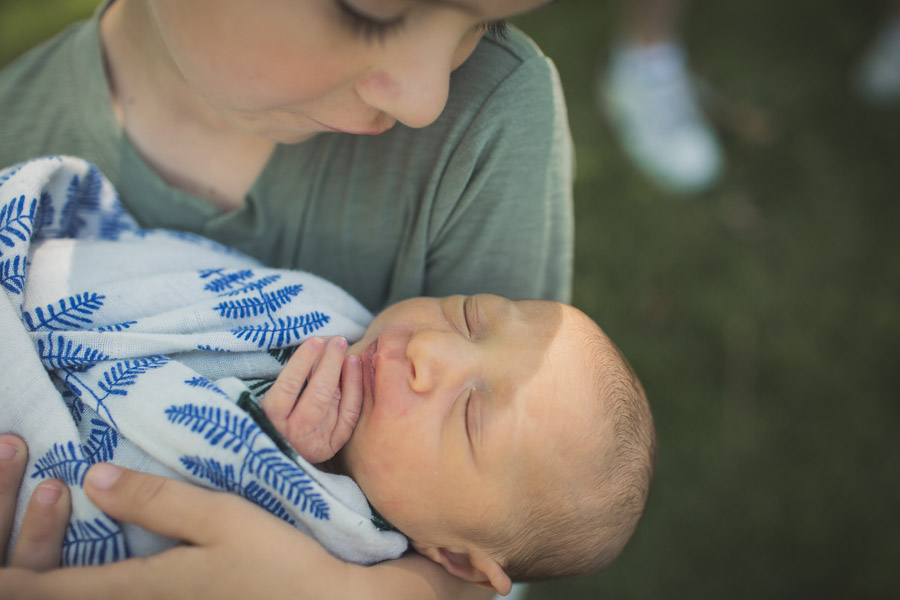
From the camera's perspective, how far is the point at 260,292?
1401 mm

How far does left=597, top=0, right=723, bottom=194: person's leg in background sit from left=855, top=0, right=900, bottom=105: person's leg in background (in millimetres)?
840

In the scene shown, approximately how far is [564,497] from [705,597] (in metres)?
1.37

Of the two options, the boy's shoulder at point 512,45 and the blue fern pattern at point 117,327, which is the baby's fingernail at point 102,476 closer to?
the blue fern pattern at point 117,327

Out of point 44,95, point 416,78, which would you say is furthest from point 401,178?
point 44,95

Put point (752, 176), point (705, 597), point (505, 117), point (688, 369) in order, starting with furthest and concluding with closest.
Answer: point (752, 176) → point (688, 369) → point (705, 597) → point (505, 117)

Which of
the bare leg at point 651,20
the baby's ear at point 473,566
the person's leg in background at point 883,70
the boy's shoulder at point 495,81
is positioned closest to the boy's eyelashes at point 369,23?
the boy's shoulder at point 495,81

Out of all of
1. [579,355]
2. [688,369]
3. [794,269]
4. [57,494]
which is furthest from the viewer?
[794,269]

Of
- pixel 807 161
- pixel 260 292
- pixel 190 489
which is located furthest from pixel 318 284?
pixel 807 161

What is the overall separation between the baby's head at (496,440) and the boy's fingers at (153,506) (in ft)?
1.12

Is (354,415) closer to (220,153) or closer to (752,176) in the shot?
(220,153)

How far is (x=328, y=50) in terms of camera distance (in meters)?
0.90

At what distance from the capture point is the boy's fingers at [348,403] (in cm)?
129

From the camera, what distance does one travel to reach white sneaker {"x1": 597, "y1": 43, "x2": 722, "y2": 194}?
10.4 feet

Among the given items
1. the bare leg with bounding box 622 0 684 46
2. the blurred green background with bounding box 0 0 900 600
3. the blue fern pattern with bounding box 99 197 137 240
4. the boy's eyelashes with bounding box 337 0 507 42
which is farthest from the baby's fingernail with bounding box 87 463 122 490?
the bare leg with bounding box 622 0 684 46
